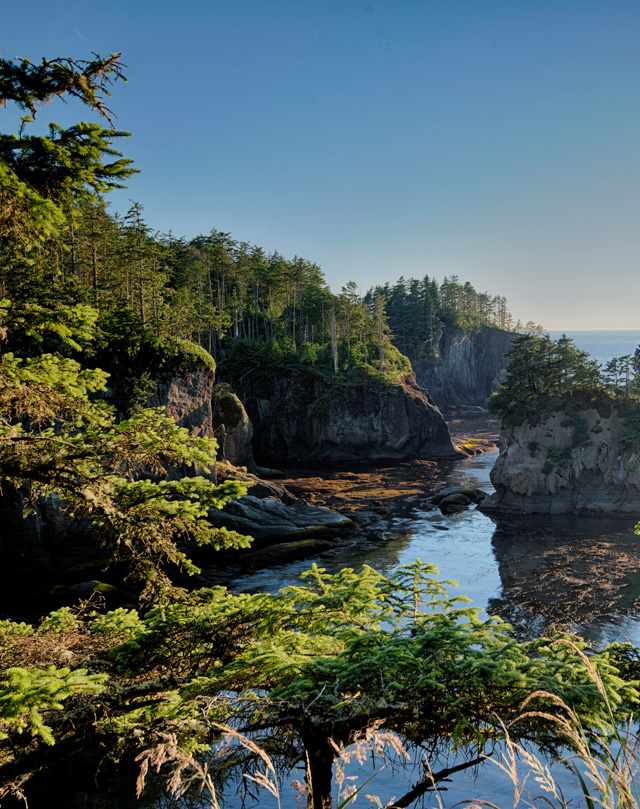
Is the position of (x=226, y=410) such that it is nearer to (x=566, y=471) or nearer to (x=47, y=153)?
(x=566, y=471)

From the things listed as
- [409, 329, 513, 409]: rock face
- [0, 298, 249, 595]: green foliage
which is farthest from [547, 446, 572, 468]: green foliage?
[409, 329, 513, 409]: rock face

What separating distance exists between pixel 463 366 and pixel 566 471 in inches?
2572

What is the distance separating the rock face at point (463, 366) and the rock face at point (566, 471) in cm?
5088

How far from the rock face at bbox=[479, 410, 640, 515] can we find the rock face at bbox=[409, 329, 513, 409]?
50876mm

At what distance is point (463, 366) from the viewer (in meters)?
97.8

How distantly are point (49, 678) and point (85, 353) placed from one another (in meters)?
26.0

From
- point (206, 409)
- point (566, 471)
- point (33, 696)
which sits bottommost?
point (566, 471)

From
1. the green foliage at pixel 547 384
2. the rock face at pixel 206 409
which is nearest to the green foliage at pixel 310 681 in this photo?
the rock face at pixel 206 409

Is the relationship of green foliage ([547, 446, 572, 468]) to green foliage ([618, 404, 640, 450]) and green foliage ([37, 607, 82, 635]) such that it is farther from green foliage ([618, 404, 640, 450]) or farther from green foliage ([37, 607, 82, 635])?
green foliage ([37, 607, 82, 635])

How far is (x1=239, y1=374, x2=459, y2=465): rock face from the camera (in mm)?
54938

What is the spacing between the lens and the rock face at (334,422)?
180ft

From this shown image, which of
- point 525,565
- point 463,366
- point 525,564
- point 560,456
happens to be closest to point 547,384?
point 560,456

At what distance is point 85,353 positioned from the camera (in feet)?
90.5

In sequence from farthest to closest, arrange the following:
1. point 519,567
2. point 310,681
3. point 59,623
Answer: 1. point 519,567
2. point 59,623
3. point 310,681
